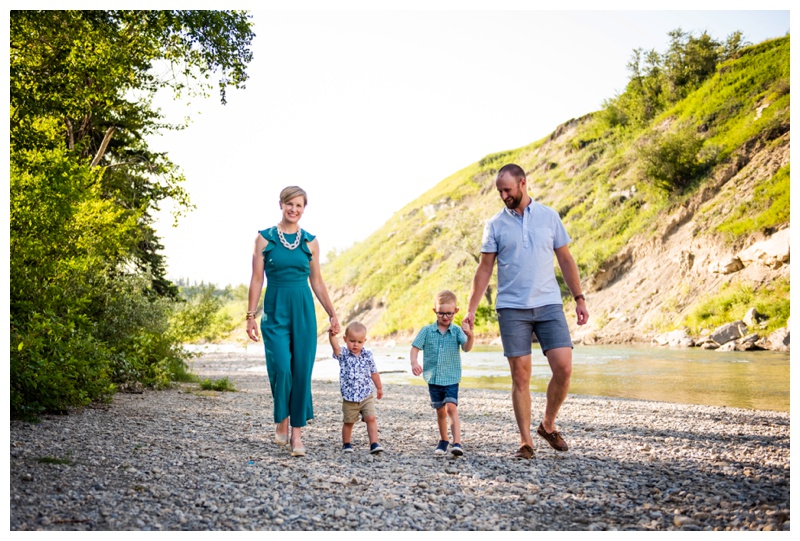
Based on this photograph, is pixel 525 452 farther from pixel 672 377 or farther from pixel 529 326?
pixel 672 377

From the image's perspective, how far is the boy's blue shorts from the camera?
6195mm

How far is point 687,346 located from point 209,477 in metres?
29.1

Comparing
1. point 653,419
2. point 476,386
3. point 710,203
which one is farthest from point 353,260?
point 653,419

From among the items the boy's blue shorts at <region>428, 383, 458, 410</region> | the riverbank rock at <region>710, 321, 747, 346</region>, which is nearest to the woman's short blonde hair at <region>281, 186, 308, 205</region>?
the boy's blue shorts at <region>428, 383, 458, 410</region>

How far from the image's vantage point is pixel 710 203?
43.2 meters

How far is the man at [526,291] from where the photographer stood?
19.2ft

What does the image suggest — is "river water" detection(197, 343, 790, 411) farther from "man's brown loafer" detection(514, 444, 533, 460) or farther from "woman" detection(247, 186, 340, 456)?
"woman" detection(247, 186, 340, 456)

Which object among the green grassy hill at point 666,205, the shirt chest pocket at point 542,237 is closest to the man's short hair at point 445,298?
the shirt chest pocket at point 542,237

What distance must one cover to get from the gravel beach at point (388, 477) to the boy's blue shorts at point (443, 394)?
0.48 m

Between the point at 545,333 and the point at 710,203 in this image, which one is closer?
the point at 545,333

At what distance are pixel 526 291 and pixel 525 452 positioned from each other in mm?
1375

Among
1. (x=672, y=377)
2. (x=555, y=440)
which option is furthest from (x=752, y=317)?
(x=555, y=440)

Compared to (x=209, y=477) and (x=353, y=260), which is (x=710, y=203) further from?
(x=353, y=260)

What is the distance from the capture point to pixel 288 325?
20.6 ft
